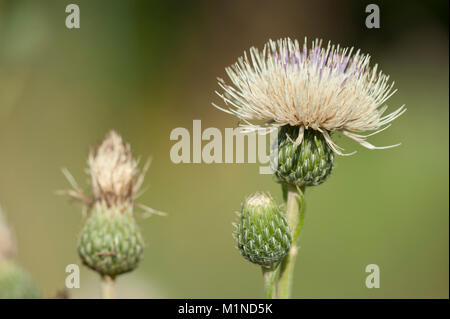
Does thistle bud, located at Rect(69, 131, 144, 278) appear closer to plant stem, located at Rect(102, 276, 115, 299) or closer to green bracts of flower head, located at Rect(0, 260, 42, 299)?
plant stem, located at Rect(102, 276, 115, 299)

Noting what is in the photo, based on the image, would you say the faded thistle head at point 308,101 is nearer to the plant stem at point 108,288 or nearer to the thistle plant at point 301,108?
the thistle plant at point 301,108

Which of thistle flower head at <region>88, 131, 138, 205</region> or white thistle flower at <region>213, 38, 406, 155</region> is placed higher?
white thistle flower at <region>213, 38, 406, 155</region>

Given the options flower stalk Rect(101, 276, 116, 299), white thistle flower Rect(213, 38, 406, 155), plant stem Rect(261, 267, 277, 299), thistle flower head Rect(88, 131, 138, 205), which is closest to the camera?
plant stem Rect(261, 267, 277, 299)

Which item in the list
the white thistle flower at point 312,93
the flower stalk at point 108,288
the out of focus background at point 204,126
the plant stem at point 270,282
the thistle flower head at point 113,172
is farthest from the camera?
the out of focus background at point 204,126

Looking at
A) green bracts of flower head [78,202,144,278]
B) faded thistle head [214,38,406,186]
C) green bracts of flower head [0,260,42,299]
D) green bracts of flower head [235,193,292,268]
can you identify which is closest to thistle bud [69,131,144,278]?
green bracts of flower head [78,202,144,278]

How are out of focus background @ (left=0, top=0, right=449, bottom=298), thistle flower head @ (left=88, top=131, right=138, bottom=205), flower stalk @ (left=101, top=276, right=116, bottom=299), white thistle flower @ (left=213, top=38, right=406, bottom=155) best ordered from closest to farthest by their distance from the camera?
white thistle flower @ (left=213, top=38, right=406, bottom=155), flower stalk @ (left=101, top=276, right=116, bottom=299), thistle flower head @ (left=88, top=131, right=138, bottom=205), out of focus background @ (left=0, top=0, right=449, bottom=298)

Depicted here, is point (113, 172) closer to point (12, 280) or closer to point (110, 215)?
point (110, 215)

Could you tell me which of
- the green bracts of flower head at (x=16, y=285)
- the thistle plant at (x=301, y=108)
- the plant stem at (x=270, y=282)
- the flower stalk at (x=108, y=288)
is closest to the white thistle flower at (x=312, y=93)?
the thistle plant at (x=301, y=108)

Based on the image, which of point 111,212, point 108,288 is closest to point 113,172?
point 111,212
